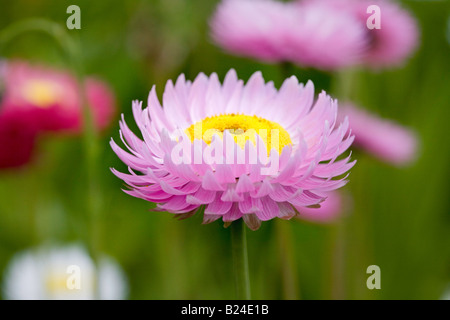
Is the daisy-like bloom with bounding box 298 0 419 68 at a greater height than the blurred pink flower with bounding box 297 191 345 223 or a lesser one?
greater

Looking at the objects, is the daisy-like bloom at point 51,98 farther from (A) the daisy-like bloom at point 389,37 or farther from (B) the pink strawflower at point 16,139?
(A) the daisy-like bloom at point 389,37

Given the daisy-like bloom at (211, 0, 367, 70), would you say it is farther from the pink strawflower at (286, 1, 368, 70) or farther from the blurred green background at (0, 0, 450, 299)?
the blurred green background at (0, 0, 450, 299)

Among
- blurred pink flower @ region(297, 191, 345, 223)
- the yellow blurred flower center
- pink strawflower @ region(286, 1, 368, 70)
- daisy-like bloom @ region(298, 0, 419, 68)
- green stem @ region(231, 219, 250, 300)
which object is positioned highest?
daisy-like bloom @ region(298, 0, 419, 68)

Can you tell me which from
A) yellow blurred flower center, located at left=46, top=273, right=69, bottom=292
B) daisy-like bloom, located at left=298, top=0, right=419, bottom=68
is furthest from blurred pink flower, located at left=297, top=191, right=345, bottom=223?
yellow blurred flower center, located at left=46, top=273, right=69, bottom=292

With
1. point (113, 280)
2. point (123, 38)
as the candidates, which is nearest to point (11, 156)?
point (113, 280)

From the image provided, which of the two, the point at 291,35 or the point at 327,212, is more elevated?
the point at 291,35

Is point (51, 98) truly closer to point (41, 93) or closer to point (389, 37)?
point (41, 93)

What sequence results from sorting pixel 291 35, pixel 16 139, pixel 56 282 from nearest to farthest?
pixel 291 35 → pixel 16 139 → pixel 56 282

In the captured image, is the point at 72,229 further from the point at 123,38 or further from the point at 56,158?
the point at 123,38

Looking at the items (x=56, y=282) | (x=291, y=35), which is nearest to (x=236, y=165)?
(x=291, y=35)
